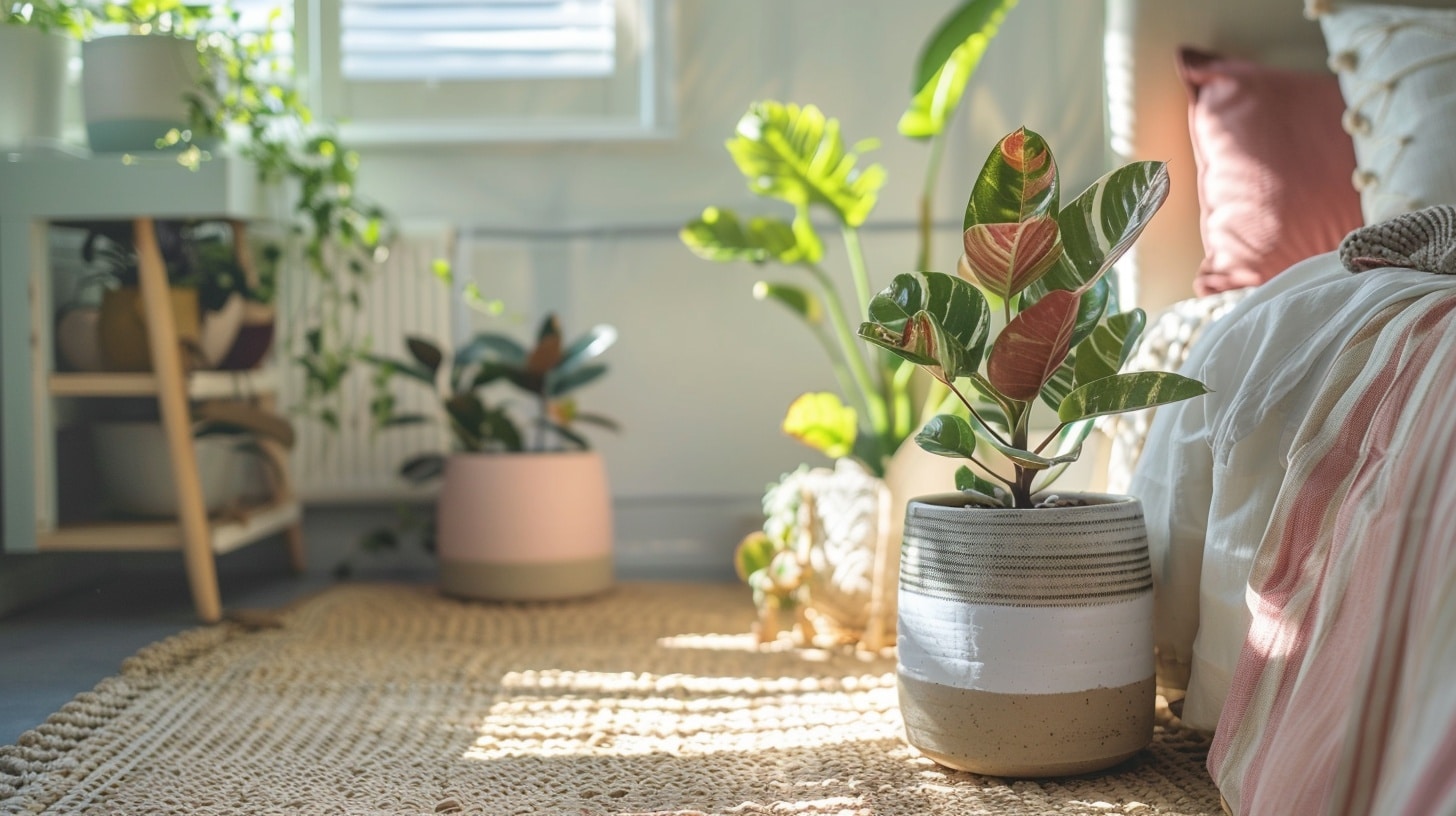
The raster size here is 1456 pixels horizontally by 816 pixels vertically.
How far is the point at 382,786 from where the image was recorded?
1.12 metres

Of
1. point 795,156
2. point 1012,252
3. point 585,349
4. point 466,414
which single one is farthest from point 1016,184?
point 466,414

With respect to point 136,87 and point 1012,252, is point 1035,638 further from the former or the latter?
point 136,87

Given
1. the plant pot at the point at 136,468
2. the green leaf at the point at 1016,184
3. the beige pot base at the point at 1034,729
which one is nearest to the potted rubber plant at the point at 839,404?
the beige pot base at the point at 1034,729

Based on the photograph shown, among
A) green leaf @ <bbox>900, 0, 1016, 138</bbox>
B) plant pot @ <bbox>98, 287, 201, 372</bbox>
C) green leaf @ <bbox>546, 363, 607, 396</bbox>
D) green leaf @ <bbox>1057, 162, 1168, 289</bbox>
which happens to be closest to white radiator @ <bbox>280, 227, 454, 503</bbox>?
green leaf @ <bbox>546, 363, 607, 396</bbox>

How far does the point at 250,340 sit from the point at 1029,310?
1431mm

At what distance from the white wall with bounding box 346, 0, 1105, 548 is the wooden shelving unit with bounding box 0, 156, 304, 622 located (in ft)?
2.15

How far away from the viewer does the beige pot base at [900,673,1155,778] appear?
1.05 meters

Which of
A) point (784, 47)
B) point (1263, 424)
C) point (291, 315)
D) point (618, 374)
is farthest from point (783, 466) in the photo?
point (1263, 424)

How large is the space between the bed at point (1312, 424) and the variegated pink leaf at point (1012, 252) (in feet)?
0.70

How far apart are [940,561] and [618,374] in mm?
1381

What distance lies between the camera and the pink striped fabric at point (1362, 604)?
76 cm

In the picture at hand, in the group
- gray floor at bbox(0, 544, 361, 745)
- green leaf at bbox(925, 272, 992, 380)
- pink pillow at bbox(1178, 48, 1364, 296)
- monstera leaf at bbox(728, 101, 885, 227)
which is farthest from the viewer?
monstera leaf at bbox(728, 101, 885, 227)

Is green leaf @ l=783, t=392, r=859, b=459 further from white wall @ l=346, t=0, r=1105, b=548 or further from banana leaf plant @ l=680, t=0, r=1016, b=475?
white wall @ l=346, t=0, r=1105, b=548

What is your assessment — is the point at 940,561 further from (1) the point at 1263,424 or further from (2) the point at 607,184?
(2) the point at 607,184
